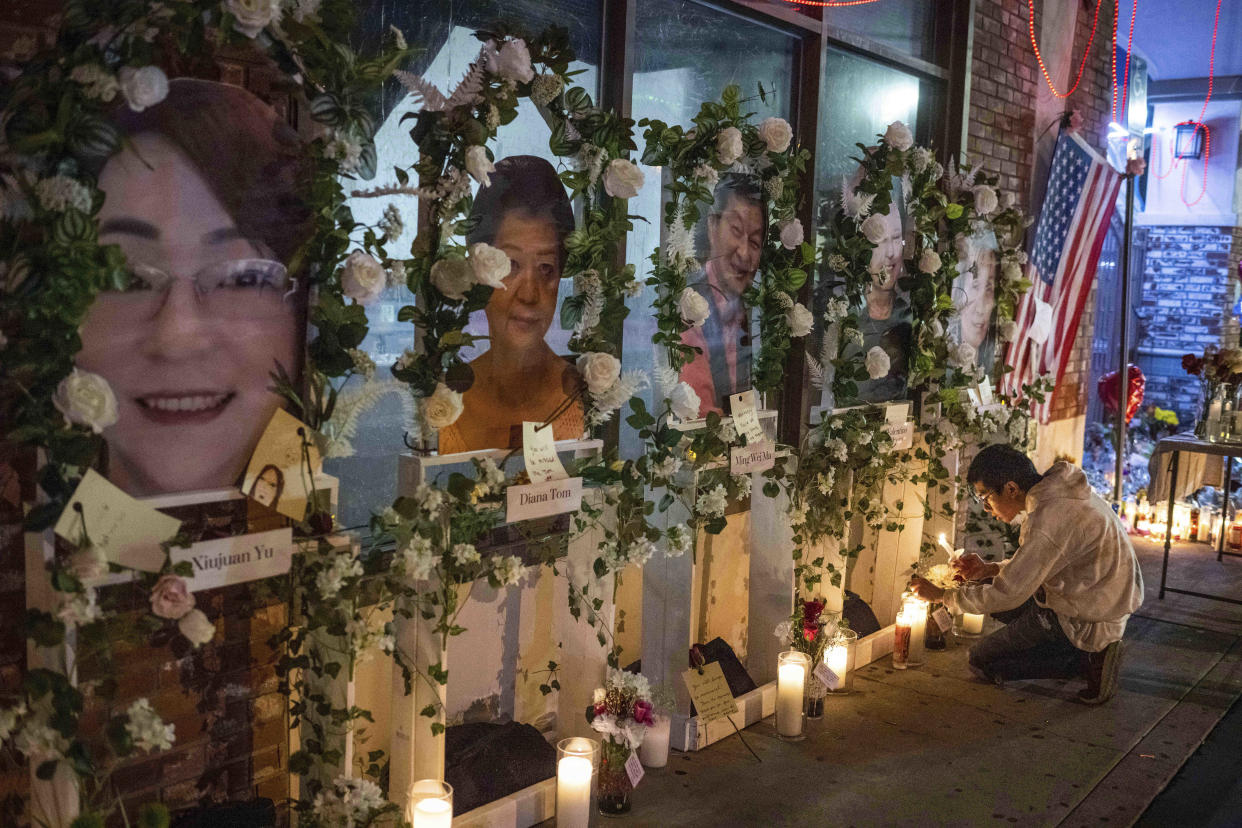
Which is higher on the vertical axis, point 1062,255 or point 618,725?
point 1062,255

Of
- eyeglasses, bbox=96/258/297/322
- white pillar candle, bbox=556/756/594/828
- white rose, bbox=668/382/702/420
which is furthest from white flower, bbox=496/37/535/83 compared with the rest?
white pillar candle, bbox=556/756/594/828

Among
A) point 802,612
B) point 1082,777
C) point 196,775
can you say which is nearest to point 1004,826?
point 1082,777

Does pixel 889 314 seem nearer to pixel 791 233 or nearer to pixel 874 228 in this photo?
pixel 874 228

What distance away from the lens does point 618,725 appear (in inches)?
129

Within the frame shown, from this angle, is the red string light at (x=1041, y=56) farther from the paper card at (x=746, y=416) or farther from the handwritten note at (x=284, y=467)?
the handwritten note at (x=284, y=467)

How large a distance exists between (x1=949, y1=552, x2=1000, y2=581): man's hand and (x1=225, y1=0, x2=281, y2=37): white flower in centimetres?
378

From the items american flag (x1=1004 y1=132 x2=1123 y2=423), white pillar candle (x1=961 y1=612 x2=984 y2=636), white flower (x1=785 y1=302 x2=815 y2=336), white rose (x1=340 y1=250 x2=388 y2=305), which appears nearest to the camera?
white rose (x1=340 y1=250 x2=388 y2=305)

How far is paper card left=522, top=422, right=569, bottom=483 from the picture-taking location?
3.10 m

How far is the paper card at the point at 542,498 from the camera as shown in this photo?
3020 mm

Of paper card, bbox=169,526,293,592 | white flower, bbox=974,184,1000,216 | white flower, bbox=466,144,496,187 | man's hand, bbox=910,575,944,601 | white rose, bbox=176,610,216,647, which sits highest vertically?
white flower, bbox=974,184,1000,216

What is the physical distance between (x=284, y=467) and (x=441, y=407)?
1.33 feet

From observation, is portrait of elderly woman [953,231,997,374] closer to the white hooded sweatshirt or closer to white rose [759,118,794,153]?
the white hooded sweatshirt

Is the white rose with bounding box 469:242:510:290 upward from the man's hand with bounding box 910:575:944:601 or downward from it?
upward

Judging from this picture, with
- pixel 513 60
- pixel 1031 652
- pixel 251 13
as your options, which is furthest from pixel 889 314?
pixel 251 13
